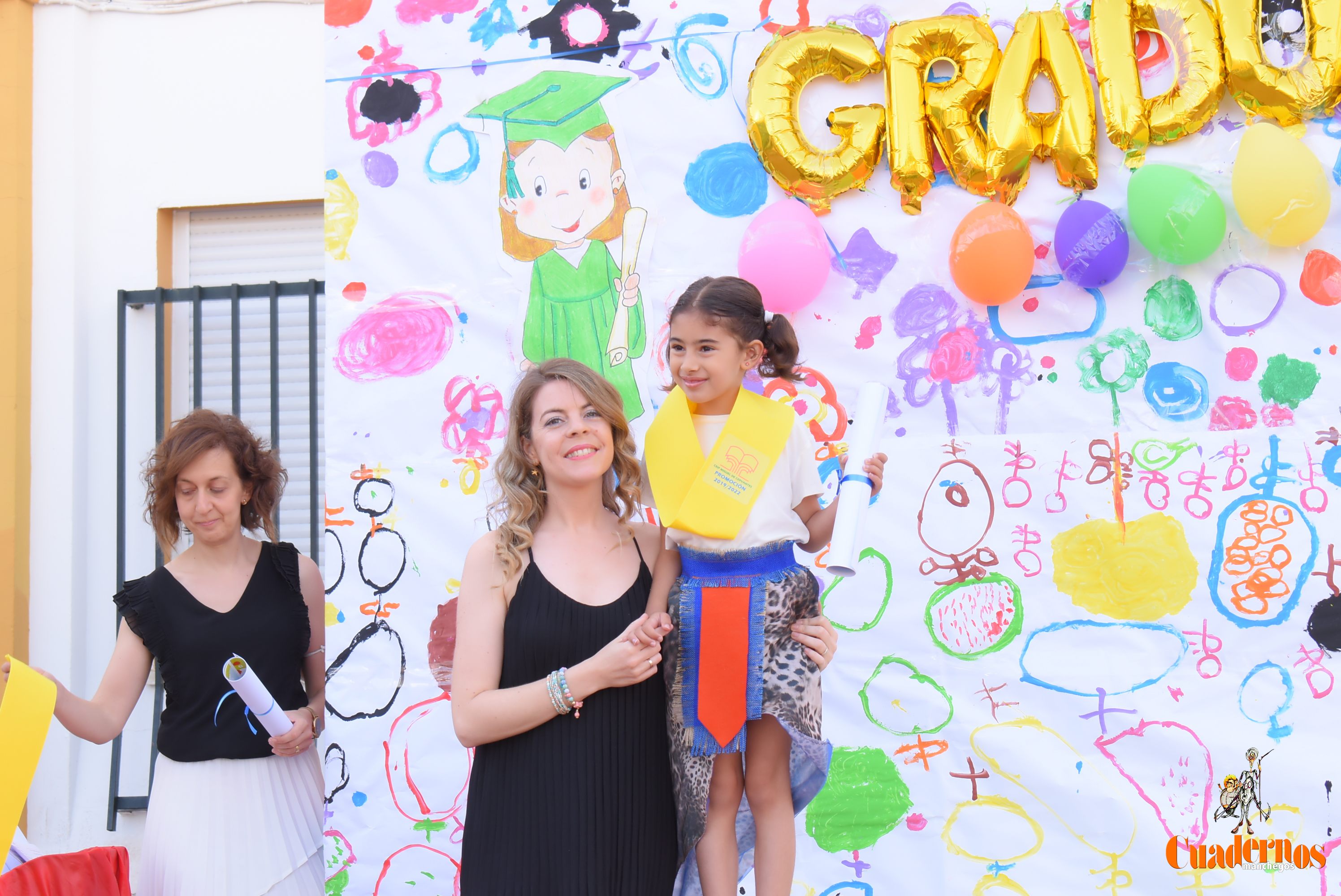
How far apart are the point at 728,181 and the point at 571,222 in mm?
441

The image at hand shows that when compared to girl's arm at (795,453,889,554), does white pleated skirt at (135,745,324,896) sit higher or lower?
lower

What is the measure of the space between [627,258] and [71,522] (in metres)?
Answer: 2.15

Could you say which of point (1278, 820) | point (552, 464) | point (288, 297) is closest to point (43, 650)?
point (288, 297)

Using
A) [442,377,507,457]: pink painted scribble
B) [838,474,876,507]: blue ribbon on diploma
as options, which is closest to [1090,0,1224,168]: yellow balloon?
[838,474,876,507]: blue ribbon on diploma

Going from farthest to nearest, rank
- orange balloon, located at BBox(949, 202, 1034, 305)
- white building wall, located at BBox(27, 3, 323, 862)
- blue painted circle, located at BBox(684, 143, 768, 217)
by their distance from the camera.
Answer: white building wall, located at BBox(27, 3, 323, 862) → blue painted circle, located at BBox(684, 143, 768, 217) → orange balloon, located at BBox(949, 202, 1034, 305)

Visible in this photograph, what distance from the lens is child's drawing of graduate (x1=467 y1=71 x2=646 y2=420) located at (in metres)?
2.79

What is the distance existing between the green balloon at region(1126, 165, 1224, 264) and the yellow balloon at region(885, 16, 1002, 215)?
362 mm

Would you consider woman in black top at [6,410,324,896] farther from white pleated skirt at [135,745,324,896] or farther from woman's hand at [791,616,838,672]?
woman's hand at [791,616,838,672]

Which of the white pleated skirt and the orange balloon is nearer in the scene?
the white pleated skirt

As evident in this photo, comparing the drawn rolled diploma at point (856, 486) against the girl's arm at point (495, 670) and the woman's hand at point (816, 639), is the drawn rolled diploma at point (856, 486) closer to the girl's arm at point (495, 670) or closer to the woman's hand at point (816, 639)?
the woman's hand at point (816, 639)

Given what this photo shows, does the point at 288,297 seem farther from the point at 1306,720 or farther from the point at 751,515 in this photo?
the point at 1306,720

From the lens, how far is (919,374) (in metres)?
2.64

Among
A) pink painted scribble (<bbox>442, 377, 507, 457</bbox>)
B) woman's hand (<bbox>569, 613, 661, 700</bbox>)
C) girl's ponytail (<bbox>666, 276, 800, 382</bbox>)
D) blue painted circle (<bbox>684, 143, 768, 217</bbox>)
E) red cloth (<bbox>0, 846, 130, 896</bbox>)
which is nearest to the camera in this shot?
woman's hand (<bbox>569, 613, 661, 700</bbox>)

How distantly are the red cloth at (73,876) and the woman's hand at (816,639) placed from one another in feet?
4.59
